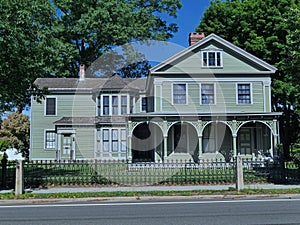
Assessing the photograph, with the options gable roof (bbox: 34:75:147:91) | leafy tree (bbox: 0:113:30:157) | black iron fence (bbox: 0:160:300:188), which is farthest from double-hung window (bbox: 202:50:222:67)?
leafy tree (bbox: 0:113:30:157)

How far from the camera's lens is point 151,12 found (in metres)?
44.3

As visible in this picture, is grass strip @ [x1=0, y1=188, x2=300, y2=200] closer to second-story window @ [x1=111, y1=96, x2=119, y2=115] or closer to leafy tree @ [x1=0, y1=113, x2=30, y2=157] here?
second-story window @ [x1=111, y1=96, x2=119, y2=115]

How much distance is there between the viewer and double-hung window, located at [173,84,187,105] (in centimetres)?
2595

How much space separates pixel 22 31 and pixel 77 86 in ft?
63.8

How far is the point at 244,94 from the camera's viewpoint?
26.4 metres

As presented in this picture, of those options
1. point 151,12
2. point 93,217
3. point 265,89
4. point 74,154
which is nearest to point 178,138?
point 265,89

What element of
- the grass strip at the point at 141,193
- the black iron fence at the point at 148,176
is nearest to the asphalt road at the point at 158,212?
the grass strip at the point at 141,193

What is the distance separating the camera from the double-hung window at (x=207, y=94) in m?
26.1

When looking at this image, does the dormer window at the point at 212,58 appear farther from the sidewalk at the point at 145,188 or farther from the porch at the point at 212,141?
the sidewalk at the point at 145,188

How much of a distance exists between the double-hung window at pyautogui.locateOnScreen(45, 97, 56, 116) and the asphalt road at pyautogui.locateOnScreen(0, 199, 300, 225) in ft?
71.9

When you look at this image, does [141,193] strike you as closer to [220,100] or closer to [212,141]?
[212,141]

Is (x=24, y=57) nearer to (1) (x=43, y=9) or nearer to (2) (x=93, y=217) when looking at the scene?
(1) (x=43, y=9)

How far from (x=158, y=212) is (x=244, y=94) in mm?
18776

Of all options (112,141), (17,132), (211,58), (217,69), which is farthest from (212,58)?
(17,132)
